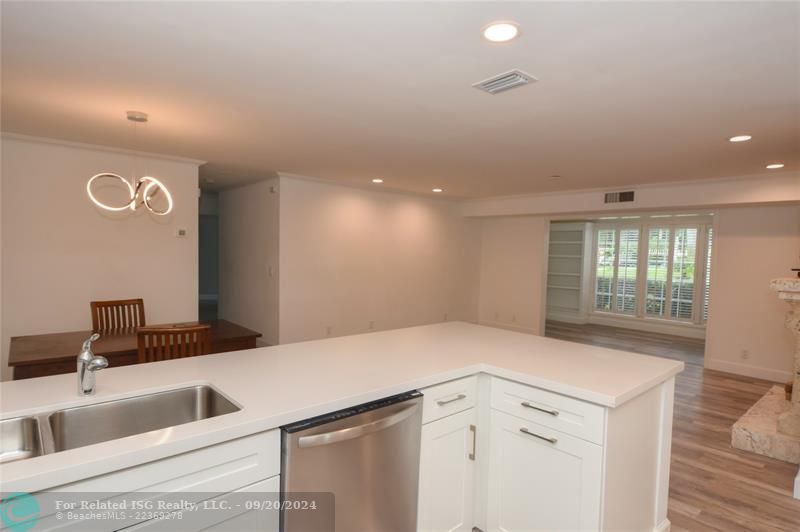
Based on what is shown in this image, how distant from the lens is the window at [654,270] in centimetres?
760

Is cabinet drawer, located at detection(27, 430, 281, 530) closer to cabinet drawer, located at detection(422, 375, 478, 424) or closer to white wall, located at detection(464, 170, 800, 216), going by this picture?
cabinet drawer, located at detection(422, 375, 478, 424)

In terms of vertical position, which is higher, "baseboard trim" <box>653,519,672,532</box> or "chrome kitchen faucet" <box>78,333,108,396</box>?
"chrome kitchen faucet" <box>78,333,108,396</box>

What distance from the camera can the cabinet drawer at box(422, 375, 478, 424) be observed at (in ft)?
6.24

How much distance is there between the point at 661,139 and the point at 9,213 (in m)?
5.59

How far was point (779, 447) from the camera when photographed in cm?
314

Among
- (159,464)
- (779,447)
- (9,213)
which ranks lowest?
(779,447)

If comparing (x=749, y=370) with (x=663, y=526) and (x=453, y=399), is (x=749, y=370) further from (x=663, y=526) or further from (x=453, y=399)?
(x=453, y=399)

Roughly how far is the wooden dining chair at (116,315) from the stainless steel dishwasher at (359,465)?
2.90 metres

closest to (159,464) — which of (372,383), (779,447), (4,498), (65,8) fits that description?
(4,498)

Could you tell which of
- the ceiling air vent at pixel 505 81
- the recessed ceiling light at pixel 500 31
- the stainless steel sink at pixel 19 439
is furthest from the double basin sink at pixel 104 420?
the ceiling air vent at pixel 505 81

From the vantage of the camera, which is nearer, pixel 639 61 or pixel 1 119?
pixel 639 61

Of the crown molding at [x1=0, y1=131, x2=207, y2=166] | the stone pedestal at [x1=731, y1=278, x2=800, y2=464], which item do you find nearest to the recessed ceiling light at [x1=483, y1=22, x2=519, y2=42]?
the stone pedestal at [x1=731, y1=278, x2=800, y2=464]

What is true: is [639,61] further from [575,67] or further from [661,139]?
[661,139]

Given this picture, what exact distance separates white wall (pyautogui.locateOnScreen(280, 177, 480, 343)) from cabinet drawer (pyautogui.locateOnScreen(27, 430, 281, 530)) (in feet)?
13.7
